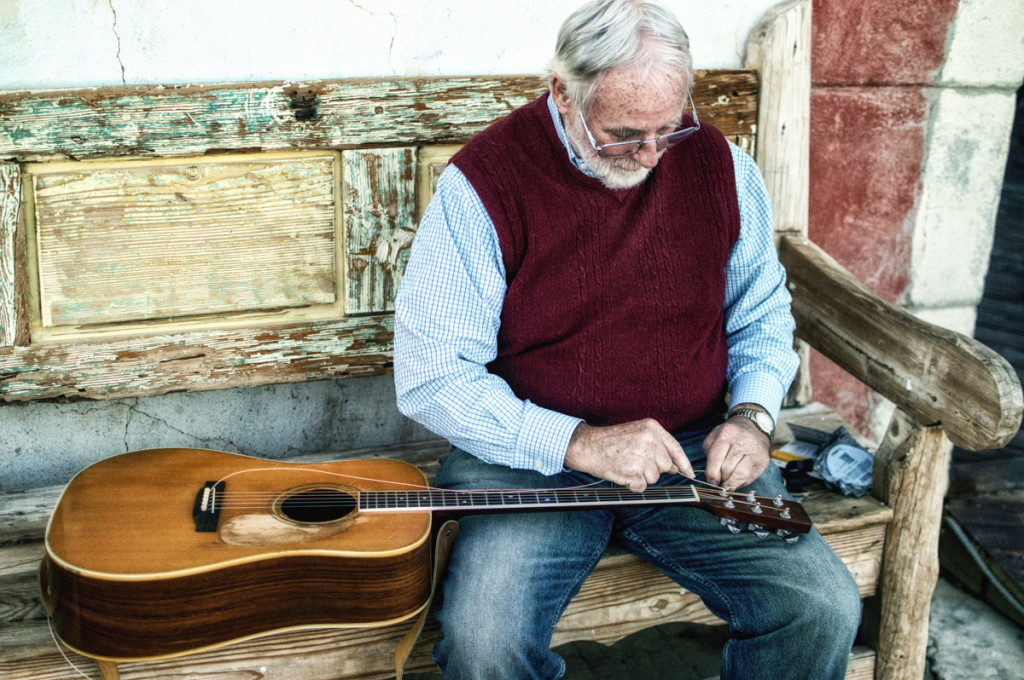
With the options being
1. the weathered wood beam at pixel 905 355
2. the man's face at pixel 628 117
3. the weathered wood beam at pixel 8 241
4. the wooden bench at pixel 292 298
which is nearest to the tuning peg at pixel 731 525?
the wooden bench at pixel 292 298

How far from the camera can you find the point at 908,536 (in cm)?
231

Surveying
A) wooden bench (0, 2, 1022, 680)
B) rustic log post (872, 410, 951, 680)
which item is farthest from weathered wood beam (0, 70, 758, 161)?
rustic log post (872, 410, 951, 680)

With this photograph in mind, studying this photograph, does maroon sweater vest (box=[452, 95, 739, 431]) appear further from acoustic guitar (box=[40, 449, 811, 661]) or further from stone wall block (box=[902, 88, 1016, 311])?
stone wall block (box=[902, 88, 1016, 311])

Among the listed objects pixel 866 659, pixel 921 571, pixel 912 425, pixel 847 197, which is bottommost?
pixel 866 659

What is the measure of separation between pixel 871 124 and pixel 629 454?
5.94 feet

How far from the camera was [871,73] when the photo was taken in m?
3.00

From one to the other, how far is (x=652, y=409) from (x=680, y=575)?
38 centimetres

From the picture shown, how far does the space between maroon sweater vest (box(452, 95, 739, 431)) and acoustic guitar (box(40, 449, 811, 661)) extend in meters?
0.26

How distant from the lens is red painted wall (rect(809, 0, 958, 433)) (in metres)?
2.94

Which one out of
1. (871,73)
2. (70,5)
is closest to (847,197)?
(871,73)

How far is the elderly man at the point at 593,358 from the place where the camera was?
1846 mm

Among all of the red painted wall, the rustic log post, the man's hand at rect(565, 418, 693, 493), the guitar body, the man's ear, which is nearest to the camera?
the guitar body

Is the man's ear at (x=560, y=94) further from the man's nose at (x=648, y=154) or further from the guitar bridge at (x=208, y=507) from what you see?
the guitar bridge at (x=208, y=507)

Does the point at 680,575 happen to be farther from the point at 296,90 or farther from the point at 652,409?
the point at 296,90
